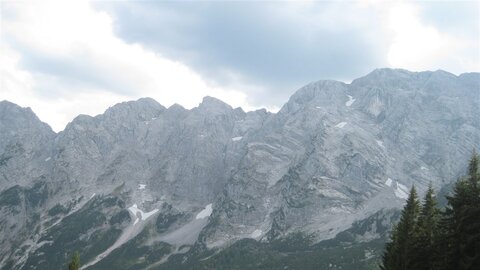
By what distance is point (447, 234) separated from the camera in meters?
40.1

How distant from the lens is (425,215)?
49.8m

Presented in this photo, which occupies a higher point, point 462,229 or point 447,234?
point 462,229

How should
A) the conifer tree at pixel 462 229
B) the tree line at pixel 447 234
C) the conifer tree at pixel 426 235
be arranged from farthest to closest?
the conifer tree at pixel 426 235 < the tree line at pixel 447 234 < the conifer tree at pixel 462 229

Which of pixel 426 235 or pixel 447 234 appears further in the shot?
pixel 426 235

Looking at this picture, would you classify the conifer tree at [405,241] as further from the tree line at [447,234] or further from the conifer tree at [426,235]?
the conifer tree at [426,235]

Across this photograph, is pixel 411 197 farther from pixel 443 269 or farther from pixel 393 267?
pixel 443 269

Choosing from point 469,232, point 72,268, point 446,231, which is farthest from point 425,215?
point 72,268

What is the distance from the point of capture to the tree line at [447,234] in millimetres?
37781

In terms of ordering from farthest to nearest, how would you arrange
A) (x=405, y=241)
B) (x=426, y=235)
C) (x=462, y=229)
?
(x=405, y=241) < (x=426, y=235) < (x=462, y=229)

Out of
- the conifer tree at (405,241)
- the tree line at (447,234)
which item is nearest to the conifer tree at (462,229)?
the tree line at (447,234)

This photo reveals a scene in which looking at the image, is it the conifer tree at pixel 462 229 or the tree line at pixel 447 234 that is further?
the tree line at pixel 447 234

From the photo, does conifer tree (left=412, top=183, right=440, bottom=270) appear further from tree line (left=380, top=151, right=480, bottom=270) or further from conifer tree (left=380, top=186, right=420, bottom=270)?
conifer tree (left=380, top=186, right=420, bottom=270)

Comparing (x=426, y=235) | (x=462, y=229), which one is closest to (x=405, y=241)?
(x=426, y=235)

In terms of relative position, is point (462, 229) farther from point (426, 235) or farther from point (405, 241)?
point (405, 241)
